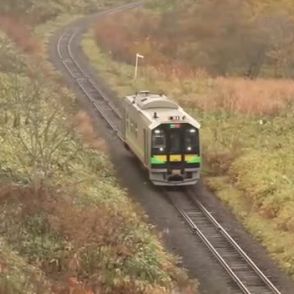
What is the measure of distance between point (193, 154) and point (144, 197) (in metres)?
2.31

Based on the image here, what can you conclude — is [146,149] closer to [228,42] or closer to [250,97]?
[250,97]

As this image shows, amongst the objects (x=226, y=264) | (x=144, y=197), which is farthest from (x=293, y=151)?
(x=226, y=264)

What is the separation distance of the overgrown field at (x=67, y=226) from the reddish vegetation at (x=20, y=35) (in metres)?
22.9

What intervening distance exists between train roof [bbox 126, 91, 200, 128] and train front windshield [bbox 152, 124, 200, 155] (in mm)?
236

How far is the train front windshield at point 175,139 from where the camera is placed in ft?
89.6

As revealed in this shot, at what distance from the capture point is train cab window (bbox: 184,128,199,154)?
27422 mm

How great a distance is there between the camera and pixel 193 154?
27.6 metres

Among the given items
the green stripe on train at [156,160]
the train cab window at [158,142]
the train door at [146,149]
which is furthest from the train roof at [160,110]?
the green stripe on train at [156,160]

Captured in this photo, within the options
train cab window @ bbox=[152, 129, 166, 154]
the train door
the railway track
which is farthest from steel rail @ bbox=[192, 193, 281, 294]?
the train door

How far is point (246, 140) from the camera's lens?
32094 mm

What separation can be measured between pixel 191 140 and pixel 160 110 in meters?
2.37

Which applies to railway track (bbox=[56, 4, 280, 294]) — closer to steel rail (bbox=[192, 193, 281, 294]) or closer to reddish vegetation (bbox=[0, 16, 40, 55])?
steel rail (bbox=[192, 193, 281, 294])

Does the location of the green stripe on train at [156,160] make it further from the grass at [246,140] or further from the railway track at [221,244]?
the grass at [246,140]

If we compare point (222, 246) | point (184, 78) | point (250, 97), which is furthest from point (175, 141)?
point (184, 78)
